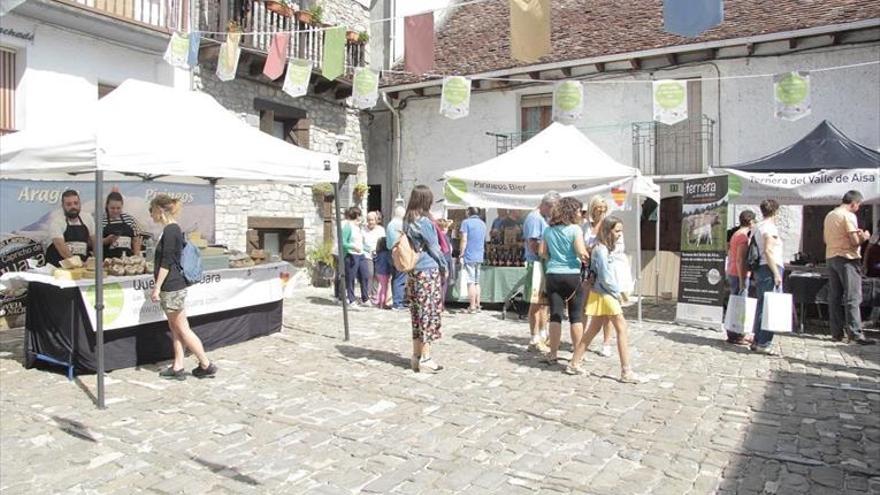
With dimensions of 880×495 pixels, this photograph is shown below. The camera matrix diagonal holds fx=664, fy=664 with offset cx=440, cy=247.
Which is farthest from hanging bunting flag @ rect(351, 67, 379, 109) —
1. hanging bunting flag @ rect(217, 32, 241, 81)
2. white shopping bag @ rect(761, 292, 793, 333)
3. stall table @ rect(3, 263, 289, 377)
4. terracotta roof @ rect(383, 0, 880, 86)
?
white shopping bag @ rect(761, 292, 793, 333)

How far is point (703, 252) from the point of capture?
906 cm

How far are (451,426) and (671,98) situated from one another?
26.8 feet

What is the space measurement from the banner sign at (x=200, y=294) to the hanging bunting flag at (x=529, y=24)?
13.0 ft

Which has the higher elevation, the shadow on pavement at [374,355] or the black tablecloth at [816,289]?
the black tablecloth at [816,289]

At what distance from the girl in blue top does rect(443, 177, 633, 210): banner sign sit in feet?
10.6

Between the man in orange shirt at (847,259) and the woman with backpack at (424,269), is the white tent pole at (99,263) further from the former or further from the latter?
the man in orange shirt at (847,259)

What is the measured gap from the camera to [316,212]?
590 inches

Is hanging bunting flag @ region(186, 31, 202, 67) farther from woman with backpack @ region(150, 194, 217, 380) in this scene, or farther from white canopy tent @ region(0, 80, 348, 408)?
woman with backpack @ region(150, 194, 217, 380)

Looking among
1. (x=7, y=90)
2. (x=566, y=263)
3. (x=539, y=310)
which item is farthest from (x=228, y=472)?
(x=7, y=90)

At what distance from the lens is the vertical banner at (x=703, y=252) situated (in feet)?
29.1

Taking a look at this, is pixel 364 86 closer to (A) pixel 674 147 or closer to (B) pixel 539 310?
(B) pixel 539 310

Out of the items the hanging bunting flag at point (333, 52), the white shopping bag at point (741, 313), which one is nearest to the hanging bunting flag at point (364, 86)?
the hanging bunting flag at point (333, 52)

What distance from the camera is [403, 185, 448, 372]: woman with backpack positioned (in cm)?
586

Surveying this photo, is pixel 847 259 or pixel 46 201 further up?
pixel 46 201
